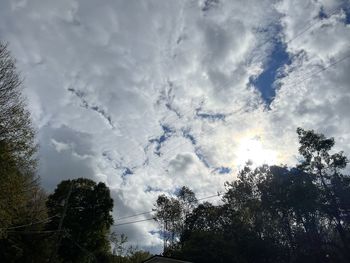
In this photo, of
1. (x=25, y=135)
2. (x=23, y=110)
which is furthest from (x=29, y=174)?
(x=23, y=110)

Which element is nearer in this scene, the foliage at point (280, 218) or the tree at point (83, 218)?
the tree at point (83, 218)

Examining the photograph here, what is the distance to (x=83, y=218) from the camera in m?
40.1

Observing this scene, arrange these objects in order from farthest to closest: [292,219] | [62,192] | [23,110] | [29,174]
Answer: [292,219], [62,192], [29,174], [23,110]

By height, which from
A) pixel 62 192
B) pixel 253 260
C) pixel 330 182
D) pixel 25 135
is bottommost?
pixel 253 260

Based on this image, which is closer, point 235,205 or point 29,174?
point 29,174

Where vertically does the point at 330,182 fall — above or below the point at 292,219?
above

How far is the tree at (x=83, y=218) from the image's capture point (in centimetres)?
3825

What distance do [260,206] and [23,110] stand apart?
4178 cm

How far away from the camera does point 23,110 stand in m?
20.0

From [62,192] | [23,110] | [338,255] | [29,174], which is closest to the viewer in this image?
[23,110]

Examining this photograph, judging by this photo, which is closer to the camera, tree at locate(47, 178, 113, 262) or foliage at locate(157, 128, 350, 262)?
tree at locate(47, 178, 113, 262)

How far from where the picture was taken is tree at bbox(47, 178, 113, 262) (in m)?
38.2

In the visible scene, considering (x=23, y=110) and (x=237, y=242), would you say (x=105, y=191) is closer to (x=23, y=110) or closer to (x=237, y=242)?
(x=237, y=242)

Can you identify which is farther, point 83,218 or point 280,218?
point 280,218
